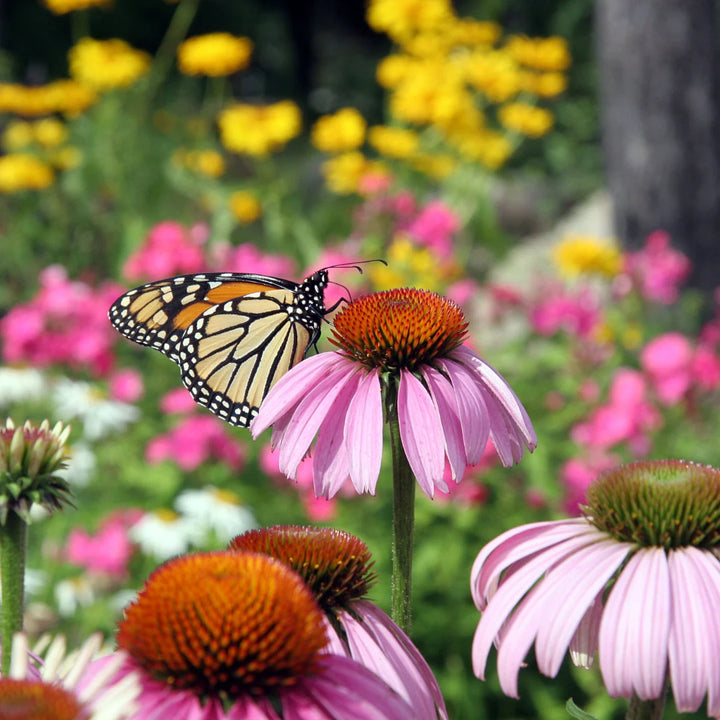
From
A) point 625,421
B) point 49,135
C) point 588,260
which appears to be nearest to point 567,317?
point 588,260

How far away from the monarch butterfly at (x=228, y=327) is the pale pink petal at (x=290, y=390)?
0.49 meters

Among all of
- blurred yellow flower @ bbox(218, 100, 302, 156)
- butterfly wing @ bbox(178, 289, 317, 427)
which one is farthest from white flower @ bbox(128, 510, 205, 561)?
blurred yellow flower @ bbox(218, 100, 302, 156)

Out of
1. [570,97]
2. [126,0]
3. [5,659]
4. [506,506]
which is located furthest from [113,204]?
[126,0]

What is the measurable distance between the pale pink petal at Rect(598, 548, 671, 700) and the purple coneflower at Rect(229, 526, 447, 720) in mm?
151

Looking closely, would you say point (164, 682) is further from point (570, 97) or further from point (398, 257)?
point (570, 97)

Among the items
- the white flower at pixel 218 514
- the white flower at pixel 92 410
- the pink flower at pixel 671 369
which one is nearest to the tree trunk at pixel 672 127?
the pink flower at pixel 671 369

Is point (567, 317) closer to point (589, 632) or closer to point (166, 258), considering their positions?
point (166, 258)

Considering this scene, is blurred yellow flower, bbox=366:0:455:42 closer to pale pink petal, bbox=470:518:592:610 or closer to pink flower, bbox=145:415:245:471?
pink flower, bbox=145:415:245:471

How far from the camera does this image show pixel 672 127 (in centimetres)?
676

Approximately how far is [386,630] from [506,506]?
2510 mm

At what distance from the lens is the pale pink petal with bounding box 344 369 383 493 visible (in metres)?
1.08

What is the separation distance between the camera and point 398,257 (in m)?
4.26

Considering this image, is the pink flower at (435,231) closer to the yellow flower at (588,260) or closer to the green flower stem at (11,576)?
the yellow flower at (588,260)

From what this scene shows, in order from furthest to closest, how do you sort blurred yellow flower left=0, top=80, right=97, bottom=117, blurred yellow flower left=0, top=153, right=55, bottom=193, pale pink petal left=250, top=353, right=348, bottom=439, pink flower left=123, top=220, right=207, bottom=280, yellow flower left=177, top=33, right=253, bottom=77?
blurred yellow flower left=0, top=80, right=97, bottom=117 → yellow flower left=177, top=33, right=253, bottom=77 → blurred yellow flower left=0, top=153, right=55, bottom=193 → pink flower left=123, top=220, right=207, bottom=280 → pale pink petal left=250, top=353, right=348, bottom=439
